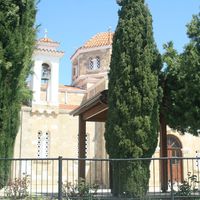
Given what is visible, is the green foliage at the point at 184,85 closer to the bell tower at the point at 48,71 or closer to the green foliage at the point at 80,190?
the green foliage at the point at 80,190

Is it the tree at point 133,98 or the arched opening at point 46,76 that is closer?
the tree at point 133,98

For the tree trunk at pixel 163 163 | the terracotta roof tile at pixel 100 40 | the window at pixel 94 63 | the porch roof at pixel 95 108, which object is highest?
the terracotta roof tile at pixel 100 40

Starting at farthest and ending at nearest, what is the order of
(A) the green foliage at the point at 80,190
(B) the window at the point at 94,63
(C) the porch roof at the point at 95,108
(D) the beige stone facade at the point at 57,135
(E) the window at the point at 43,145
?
1. (B) the window at the point at 94,63
2. (E) the window at the point at 43,145
3. (D) the beige stone facade at the point at 57,135
4. (C) the porch roof at the point at 95,108
5. (A) the green foliage at the point at 80,190

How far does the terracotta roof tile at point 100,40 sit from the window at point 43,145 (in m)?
11.3

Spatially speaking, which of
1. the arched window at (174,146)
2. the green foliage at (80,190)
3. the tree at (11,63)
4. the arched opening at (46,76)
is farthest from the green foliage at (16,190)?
the arched window at (174,146)

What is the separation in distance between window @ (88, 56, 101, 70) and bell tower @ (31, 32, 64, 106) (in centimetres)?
777

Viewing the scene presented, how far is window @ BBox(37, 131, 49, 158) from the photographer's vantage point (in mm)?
27391

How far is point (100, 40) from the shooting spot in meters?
36.3

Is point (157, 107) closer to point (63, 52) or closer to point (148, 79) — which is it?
point (148, 79)

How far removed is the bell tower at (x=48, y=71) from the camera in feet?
89.9

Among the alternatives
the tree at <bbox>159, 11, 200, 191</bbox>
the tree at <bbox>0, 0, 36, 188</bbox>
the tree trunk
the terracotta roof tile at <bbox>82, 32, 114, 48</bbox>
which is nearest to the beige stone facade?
the terracotta roof tile at <bbox>82, 32, 114, 48</bbox>

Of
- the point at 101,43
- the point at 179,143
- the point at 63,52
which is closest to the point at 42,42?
the point at 63,52

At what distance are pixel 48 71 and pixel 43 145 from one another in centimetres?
514

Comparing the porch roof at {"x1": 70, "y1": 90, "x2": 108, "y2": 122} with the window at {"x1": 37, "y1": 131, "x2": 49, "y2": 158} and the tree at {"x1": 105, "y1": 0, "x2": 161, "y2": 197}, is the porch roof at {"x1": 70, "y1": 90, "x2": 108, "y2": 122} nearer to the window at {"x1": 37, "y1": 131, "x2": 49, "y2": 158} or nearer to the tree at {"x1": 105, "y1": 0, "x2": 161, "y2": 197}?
the tree at {"x1": 105, "y1": 0, "x2": 161, "y2": 197}
